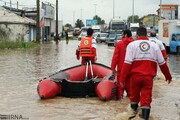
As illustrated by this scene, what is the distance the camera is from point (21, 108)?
9.48m

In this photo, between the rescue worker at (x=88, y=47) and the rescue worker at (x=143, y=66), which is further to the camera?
the rescue worker at (x=88, y=47)

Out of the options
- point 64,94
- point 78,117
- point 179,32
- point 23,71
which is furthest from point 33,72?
point 179,32

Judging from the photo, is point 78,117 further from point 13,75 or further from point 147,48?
point 13,75

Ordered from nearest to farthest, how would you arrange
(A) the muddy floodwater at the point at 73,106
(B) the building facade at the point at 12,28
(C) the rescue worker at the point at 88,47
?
(A) the muddy floodwater at the point at 73,106
(C) the rescue worker at the point at 88,47
(B) the building facade at the point at 12,28

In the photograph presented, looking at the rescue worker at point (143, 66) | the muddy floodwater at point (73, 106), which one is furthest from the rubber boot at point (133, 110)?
the rescue worker at point (143, 66)

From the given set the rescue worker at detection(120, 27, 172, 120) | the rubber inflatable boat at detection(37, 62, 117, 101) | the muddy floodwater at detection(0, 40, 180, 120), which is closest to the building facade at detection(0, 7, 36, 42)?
the muddy floodwater at detection(0, 40, 180, 120)

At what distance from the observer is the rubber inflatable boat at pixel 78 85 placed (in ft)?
33.6

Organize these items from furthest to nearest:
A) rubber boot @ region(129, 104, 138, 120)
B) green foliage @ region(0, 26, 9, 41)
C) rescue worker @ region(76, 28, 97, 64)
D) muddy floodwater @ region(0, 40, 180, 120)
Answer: green foliage @ region(0, 26, 9, 41) < rescue worker @ region(76, 28, 97, 64) < muddy floodwater @ region(0, 40, 180, 120) < rubber boot @ region(129, 104, 138, 120)

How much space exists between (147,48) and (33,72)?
1011 cm

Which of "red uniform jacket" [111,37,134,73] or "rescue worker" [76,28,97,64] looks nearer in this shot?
"red uniform jacket" [111,37,134,73]

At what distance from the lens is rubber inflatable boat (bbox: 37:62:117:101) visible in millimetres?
10250

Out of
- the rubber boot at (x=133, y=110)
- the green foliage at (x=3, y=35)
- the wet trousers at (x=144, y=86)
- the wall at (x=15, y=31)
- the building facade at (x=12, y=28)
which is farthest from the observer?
the wall at (x=15, y=31)

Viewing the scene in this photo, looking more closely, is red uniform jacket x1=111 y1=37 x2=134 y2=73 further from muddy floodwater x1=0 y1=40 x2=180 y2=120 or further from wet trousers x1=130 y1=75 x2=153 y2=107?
wet trousers x1=130 y1=75 x2=153 y2=107

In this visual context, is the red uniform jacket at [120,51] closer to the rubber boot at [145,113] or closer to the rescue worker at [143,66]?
the rescue worker at [143,66]
